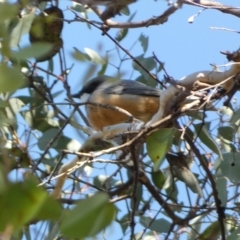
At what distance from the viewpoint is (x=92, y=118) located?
3645 millimetres

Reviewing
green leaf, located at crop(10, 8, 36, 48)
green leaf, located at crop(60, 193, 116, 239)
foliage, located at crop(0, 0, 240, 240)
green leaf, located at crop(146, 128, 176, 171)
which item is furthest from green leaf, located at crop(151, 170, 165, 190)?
green leaf, located at crop(60, 193, 116, 239)

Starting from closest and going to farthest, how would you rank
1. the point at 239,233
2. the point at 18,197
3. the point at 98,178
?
the point at 18,197 → the point at 239,233 → the point at 98,178

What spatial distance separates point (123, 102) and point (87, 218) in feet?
11.1

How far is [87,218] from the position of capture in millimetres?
495

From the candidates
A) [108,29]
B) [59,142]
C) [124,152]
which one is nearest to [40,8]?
[108,29]

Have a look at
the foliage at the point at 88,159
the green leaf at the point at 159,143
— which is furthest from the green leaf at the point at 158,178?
the green leaf at the point at 159,143

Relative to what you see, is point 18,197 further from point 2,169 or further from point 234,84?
point 234,84

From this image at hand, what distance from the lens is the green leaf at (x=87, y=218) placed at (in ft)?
1.61

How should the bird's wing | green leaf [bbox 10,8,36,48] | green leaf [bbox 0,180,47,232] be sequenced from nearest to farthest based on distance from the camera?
green leaf [bbox 0,180,47,232] → green leaf [bbox 10,8,36,48] → the bird's wing

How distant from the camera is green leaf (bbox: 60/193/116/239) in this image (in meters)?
0.49

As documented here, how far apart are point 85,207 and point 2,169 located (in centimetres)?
8

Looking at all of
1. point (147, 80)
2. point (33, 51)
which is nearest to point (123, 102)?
point (147, 80)

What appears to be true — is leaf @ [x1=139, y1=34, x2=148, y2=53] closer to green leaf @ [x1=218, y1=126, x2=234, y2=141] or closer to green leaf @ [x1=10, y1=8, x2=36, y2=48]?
green leaf @ [x1=218, y1=126, x2=234, y2=141]

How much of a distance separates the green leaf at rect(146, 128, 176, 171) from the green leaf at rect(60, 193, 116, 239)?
1185mm
